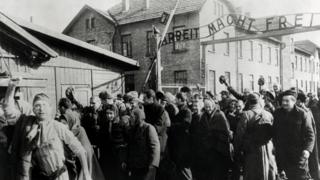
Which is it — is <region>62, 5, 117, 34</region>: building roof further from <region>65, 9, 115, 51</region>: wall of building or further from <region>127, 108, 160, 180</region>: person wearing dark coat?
<region>127, 108, 160, 180</region>: person wearing dark coat

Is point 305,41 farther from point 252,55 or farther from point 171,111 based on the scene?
point 171,111

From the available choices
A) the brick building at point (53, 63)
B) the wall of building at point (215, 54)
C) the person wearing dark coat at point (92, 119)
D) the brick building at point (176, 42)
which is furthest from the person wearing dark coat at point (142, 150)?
the wall of building at point (215, 54)

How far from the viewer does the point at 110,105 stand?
734cm

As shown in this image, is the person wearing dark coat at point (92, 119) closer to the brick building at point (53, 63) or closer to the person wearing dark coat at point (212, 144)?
the brick building at point (53, 63)

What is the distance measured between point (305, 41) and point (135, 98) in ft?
164

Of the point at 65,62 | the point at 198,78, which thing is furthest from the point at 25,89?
the point at 198,78

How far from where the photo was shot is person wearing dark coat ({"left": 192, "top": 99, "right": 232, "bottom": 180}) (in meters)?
6.70

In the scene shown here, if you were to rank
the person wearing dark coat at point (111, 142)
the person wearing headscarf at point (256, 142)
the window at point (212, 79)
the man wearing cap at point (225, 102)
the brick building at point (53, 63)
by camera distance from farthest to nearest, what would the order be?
the window at point (212, 79) < the brick building at point (53, 63) < the man wearing cap at point (225, 102) < the person wearing dark coat at point (111, 142) < the person wearing headscarf at point (256, 142)

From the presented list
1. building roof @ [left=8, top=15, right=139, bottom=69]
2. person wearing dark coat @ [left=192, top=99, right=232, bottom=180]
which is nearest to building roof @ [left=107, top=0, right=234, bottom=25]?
building roof @ [left=8, top=15, right=139, bottom=69]

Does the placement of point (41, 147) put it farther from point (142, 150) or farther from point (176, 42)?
point (176, 42)

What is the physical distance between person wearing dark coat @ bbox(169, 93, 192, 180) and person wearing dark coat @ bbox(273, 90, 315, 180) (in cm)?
157

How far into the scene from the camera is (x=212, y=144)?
6.79 meters

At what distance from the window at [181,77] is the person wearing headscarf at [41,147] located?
20204mm

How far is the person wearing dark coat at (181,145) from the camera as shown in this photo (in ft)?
21.7
